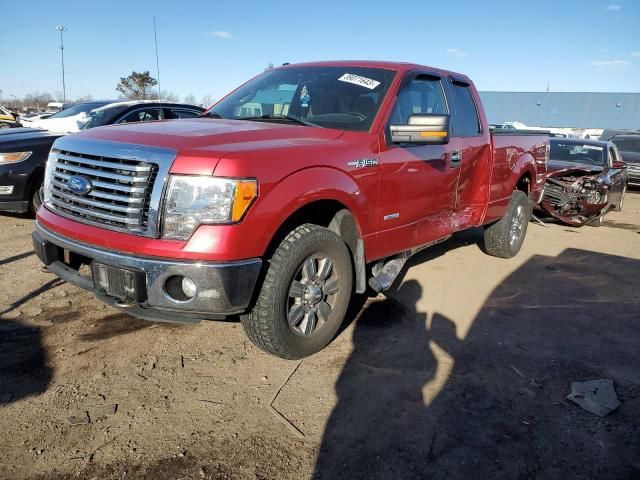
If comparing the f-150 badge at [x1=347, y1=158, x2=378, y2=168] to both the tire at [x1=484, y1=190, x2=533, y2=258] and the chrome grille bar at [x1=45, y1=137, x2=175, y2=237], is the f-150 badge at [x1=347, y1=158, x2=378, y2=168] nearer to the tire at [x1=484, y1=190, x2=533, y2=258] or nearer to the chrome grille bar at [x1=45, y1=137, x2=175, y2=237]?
the chrome grille bar at [x1=45, y1=137, x2=175, y2=237]

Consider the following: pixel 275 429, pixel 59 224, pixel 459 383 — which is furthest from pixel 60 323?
pixel 459 383

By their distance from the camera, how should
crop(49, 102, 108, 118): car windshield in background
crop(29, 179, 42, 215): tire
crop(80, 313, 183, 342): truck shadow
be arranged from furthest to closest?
1. crop(49, 102, 108, 118): car windshield in background
2. crop(29, 179, 42, 215): tire
3. crop(80, 313, 183, 342): truck shadow

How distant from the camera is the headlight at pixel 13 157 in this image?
5930 millimetres

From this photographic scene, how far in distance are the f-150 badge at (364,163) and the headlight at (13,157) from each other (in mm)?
4722

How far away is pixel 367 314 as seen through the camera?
4.09 metres

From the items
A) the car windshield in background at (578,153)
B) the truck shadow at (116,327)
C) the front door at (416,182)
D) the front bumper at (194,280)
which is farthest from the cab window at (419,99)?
the car windshield in background at (578,153)

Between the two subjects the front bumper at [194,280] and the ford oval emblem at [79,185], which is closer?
the front bumper at [194,280]

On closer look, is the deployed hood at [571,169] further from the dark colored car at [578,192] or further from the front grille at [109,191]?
the front grille at [109,191]

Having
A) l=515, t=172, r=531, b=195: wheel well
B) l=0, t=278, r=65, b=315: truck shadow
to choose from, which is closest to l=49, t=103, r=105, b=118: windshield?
l=0, t=278, r=65, b=315: truck shadow

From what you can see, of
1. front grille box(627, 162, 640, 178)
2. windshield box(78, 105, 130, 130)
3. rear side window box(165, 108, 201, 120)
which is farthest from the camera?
front grille box(627, 162, 640, 178)

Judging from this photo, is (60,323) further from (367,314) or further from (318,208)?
(367,314)

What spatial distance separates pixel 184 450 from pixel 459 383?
166cm

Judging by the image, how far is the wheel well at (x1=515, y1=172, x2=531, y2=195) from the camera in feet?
20.1

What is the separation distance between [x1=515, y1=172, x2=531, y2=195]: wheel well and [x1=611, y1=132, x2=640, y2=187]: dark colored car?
30.7ft
